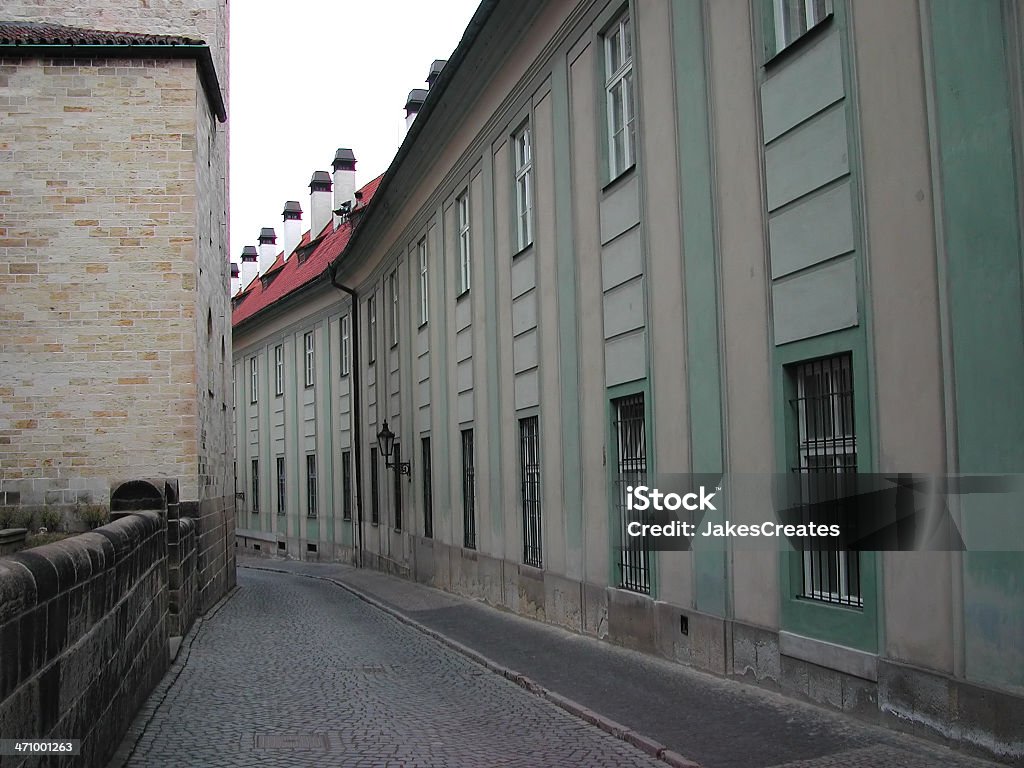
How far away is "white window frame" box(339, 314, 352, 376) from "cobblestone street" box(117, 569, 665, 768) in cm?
1681

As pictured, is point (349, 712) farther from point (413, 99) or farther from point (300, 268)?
point (300, 268)

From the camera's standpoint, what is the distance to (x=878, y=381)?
800 cm

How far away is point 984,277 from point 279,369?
33.9 meters

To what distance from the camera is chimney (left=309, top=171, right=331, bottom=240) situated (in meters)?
41.9

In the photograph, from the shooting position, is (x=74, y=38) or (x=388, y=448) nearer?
(x=74, y=38)

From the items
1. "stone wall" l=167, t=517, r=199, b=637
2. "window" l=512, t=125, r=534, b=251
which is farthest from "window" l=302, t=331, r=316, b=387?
"window" l=512, t=125, r=534, b=251

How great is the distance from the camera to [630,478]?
12.5 meters

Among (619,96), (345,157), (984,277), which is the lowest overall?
(984,277)

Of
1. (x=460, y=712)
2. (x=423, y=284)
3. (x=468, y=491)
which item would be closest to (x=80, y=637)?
Result: (x=460, y=712)

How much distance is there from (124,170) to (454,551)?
8.06m

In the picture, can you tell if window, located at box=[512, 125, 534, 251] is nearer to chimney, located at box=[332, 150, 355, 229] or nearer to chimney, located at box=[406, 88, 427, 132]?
chimney, located at box=[406, 88, 427, 132]

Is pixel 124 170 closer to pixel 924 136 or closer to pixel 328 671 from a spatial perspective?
pixel 328 671

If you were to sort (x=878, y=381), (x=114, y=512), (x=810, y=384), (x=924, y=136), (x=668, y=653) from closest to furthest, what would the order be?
(x=924, y=136), (x=878, y=381), (x=810, y=384), (x=668, y=653), (x=114, y=512)

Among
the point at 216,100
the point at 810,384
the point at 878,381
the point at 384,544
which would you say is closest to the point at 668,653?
the point at 810,384
